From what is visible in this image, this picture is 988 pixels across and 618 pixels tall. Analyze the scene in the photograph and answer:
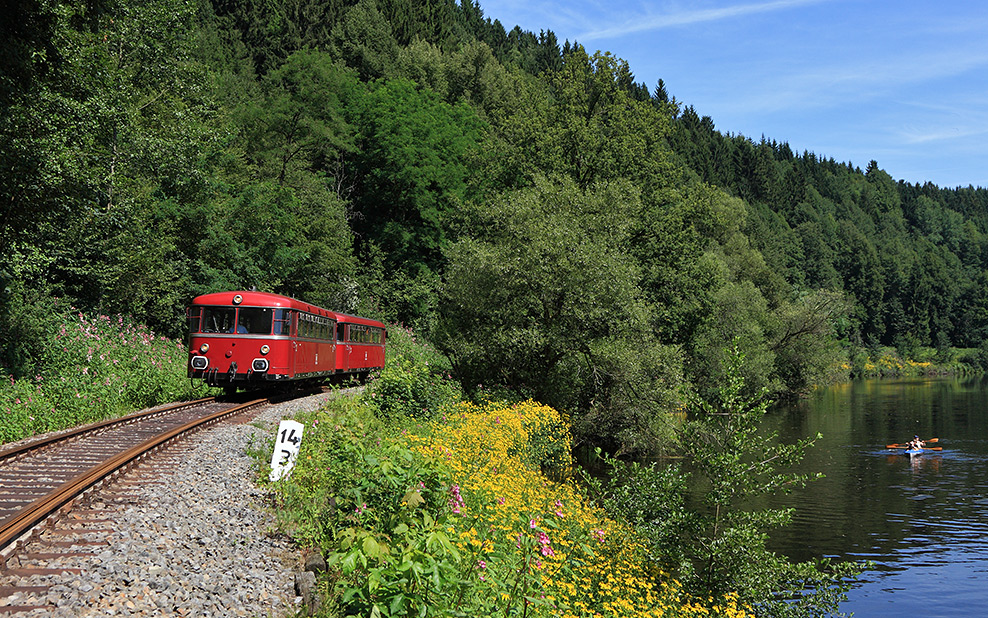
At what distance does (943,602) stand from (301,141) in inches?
1488

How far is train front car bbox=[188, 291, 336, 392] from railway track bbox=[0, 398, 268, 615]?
325cm

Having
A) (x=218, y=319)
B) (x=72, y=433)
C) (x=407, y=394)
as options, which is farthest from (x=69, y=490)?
(x=218, y=319)

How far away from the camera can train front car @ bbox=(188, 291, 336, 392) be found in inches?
779

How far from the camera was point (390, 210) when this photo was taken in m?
51.6

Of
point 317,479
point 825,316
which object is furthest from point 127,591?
point 825,316

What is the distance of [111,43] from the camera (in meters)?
26.8

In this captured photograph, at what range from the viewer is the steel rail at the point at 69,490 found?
6906 millimetres

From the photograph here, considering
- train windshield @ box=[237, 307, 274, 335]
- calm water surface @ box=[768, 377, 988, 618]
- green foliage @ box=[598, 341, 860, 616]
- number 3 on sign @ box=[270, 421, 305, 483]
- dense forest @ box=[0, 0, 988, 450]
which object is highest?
dense forest @ box=[0, 0, 988, 450]

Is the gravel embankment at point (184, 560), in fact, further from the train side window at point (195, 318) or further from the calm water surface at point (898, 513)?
the calm water surface at point (898, 513)

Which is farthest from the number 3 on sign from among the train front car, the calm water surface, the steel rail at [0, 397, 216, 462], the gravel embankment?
the calm water surface

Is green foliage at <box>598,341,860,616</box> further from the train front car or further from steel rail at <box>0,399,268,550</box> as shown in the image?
the train front car

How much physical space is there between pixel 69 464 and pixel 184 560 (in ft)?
16.4

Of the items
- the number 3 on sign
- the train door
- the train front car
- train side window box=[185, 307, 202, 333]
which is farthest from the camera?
the train door

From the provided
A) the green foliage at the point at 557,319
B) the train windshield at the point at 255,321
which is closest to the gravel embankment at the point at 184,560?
the train windshield at the point at 255,321
